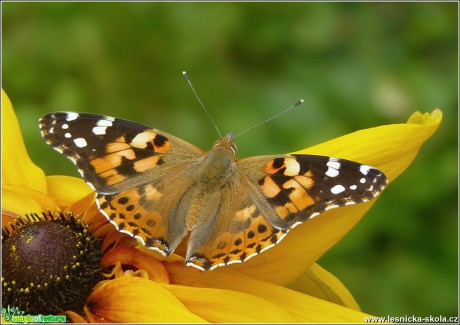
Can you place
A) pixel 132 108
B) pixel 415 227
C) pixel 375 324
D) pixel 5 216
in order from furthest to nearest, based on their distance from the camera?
pixel 132 108 < pixel 415 227 < pixel 5 216 < pixel 375 324

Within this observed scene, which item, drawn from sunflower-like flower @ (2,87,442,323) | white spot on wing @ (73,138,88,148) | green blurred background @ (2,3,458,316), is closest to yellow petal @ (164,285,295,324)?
sunflower-like flower @ (2,87,442,323)

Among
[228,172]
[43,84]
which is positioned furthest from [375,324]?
[43,84]

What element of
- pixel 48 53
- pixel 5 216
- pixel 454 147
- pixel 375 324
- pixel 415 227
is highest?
pixel 48 53

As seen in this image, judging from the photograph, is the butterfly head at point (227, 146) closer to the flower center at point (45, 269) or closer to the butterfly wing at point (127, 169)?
the butterfly wing at point (127, 169)

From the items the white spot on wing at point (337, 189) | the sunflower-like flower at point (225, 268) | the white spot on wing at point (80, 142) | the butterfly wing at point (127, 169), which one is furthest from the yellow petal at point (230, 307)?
the white spot on wing at point (80, 142)

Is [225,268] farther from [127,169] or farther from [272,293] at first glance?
[127,169]

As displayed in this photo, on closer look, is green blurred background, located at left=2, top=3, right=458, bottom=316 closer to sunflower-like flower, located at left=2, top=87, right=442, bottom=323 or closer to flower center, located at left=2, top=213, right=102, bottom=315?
sunflower-like flower, located at left=2, top=87, right=442, bottom=323

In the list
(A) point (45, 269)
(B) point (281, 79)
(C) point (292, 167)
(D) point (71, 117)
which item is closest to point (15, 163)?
(D) point (71, 117)

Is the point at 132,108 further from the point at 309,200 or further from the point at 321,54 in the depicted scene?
the point at 309,200
